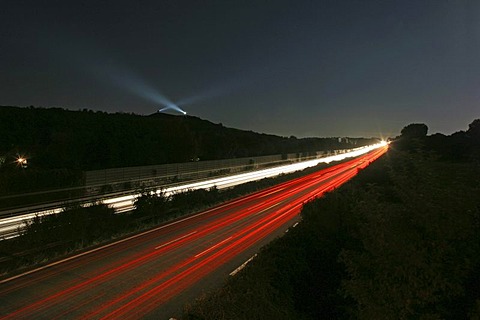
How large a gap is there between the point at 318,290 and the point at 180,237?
8.75 m

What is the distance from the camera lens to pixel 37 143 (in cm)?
8362

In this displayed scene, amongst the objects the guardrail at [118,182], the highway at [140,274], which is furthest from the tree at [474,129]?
the highway at [140,274]

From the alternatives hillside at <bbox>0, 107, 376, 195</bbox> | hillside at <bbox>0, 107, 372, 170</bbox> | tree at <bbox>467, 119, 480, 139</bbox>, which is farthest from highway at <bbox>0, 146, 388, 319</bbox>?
tree at <bbox>467, 119, 480, 139</bbox>

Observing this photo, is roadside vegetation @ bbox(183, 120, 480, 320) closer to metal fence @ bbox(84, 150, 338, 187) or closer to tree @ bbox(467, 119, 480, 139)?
metal fence @ bbox(84, 150, 338, 187)

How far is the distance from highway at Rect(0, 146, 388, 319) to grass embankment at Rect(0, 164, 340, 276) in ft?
3.52

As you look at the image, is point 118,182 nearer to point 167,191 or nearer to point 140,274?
point 167,191

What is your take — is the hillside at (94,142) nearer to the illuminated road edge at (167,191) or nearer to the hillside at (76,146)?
the hillside at (76,146)

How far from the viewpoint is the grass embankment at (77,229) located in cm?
1459

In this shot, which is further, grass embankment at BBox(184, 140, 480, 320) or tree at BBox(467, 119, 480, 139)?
tree at BBox(467, 119, 480, 139)

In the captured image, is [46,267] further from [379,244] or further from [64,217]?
[379,244]

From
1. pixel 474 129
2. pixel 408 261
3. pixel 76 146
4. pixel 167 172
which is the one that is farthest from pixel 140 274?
pixel 474 129

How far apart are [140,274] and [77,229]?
6237 millimetres

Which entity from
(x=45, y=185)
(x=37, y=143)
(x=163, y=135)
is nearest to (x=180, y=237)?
(x=45, y=185)

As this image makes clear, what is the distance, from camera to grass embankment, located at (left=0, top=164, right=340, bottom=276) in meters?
14.6
